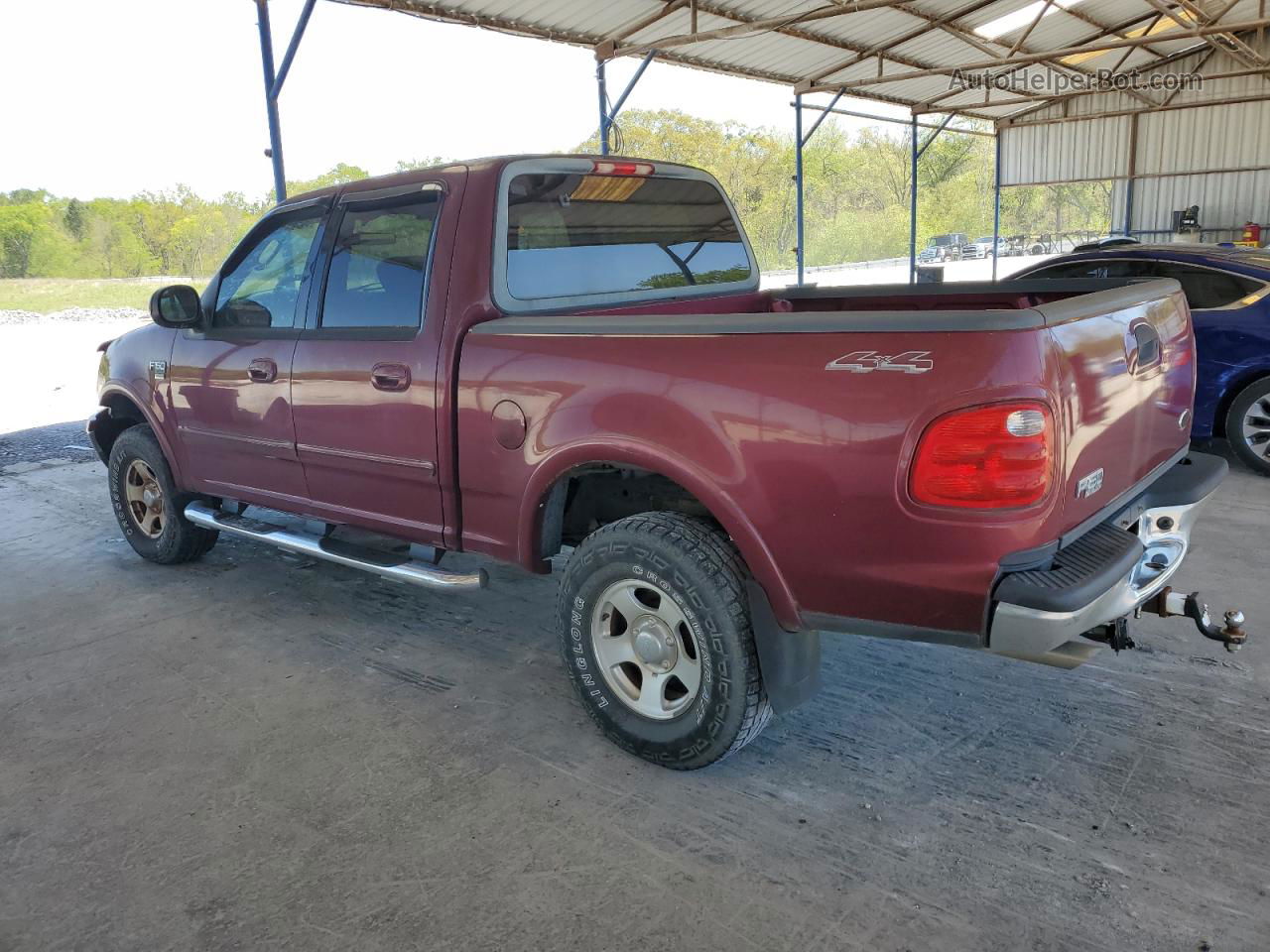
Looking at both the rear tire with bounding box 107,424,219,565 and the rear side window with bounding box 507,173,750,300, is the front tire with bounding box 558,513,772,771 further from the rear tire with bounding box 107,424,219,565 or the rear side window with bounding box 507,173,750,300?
the rear tire with bounding box 107,424,219,565

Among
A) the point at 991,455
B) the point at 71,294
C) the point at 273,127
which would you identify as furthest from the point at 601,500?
the point at 71,294

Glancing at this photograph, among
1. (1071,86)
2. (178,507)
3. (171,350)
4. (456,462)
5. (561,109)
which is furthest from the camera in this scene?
(561,109)

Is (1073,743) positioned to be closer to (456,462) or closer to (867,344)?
(867,344)

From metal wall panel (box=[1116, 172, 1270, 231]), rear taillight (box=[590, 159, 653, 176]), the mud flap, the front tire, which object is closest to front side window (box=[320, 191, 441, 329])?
rear taillight (box=[590, 159, 653, 176])

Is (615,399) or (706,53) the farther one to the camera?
(706,53)

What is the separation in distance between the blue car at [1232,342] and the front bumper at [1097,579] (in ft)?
12.9

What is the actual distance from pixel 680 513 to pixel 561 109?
2769 inches

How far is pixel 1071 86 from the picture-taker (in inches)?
891

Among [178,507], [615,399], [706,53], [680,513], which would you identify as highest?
[706,53]

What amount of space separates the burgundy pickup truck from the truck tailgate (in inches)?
0.5

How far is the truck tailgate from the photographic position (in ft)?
8.00

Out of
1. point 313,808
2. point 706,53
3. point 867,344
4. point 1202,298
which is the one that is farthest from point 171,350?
point 706,53

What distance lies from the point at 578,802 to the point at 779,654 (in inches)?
30.0

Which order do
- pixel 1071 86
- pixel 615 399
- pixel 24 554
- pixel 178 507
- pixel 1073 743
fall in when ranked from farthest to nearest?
1. pixel 1071 86
2. pixel 24 554
3. pixel 178 507
4. pixel 1073 743
5. pixel 615 399
